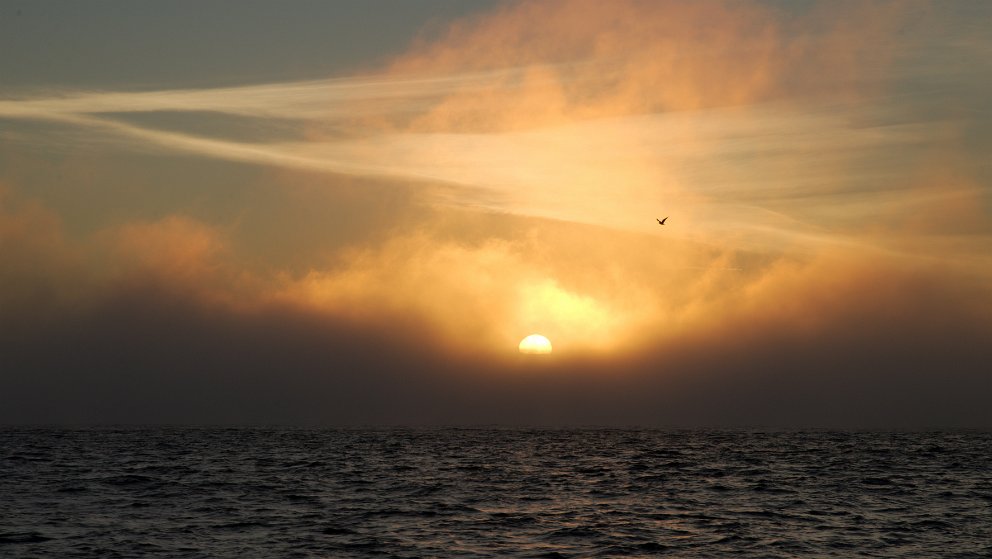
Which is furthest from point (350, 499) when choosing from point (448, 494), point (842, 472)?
point (842, 472)

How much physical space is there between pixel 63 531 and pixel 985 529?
136 feet

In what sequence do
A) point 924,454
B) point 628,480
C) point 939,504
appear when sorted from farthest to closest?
point 924,454 < point 628,480 < point 939,504

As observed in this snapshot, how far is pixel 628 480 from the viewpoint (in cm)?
7325

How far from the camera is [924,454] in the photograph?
118 m

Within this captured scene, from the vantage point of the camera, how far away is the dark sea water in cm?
3941

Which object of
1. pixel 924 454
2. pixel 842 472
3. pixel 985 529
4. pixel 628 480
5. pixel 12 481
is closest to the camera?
pixel 985 529

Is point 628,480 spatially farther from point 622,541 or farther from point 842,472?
point 622,541

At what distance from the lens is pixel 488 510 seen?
51656 mm

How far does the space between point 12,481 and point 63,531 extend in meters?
28.9

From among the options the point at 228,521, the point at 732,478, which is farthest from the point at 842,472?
the point at 228,521

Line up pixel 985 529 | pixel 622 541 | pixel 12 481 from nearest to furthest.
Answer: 1. pixel 622 541
2. pixel 985 529
3. pixel 12 481

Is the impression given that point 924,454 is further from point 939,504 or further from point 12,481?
point 12,481

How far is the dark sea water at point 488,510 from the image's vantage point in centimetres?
3941

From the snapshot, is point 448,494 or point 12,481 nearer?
point 448,494
